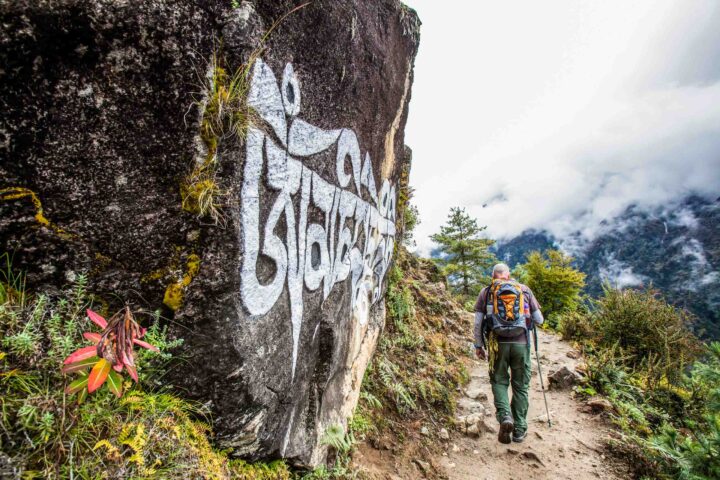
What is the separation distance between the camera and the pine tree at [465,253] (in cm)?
2695

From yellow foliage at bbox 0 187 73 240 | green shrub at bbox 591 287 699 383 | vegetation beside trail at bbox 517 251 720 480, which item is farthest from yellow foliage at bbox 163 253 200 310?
green shrub at bbox 591 287 699 383

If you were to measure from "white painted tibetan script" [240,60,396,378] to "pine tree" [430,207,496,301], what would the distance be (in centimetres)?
2420

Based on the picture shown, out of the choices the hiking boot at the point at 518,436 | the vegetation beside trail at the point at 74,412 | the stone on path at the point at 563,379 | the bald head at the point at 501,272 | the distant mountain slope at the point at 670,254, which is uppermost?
the distant mountain slope at the point at 670,254

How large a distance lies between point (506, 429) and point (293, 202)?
16.6 feet

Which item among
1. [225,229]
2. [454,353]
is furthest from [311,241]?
[454,353]

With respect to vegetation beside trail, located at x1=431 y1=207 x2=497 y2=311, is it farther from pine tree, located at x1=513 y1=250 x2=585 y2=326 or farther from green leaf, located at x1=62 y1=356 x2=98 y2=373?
green leaf, located at x1=62 y1=356 x2=98 y2=373

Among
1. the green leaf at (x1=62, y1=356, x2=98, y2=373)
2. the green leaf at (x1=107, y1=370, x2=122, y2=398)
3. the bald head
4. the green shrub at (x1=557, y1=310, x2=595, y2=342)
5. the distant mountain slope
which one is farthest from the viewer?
the distant mountain slope

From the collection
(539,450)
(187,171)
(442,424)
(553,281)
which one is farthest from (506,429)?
(553,281)

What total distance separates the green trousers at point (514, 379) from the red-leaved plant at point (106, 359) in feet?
16.7

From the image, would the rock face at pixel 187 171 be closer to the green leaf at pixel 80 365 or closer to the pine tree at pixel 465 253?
the green leaf at pixel 80 365

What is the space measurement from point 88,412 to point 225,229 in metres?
1.19

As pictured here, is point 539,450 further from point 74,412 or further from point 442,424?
point 74,412

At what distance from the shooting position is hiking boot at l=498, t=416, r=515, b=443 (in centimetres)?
491

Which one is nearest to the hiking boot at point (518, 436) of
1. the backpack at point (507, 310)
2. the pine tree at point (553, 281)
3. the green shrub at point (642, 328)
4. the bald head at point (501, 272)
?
the backpack at point (507, 310)
